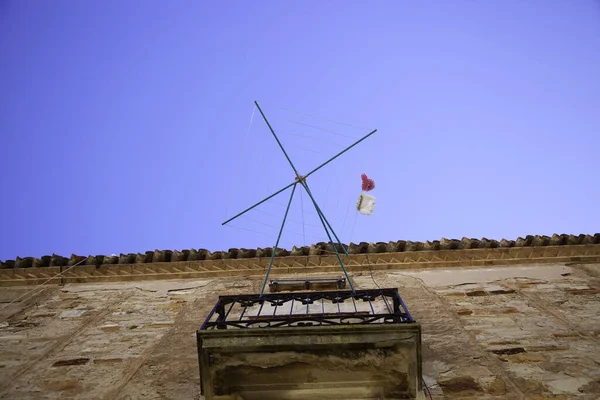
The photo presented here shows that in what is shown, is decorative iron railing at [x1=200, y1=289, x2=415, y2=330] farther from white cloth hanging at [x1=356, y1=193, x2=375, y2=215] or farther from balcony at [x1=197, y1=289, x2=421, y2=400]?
white cloth hanging at [x1=356, y1=193, x2=375, y2=215]

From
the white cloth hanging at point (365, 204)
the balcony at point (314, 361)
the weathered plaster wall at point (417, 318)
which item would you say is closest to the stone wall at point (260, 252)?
the weathered plaster wall at point (417, 318)

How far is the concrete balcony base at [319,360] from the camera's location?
202 inches

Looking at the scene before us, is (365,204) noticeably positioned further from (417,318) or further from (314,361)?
(314,361)

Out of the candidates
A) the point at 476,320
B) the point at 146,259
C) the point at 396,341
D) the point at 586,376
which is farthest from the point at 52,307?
the point at 586,376

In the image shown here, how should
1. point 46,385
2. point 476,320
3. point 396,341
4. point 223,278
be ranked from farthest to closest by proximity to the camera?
point 223,278 → point 476,320 → point 46,385 → point 396,341

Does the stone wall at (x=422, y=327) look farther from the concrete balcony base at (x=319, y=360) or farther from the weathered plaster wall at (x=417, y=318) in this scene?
the concrete balcony base at (x=319, y=360)

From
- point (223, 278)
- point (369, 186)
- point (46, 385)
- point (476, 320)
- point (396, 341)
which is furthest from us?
point (223, 278)

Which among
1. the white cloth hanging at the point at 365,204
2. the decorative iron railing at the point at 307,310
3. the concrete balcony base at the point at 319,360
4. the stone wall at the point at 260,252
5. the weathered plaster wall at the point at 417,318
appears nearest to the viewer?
the concrete balcony base at the point at 319,360

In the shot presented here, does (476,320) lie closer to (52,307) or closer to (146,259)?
(146,259)

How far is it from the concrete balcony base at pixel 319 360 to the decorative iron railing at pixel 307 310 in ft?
0.67

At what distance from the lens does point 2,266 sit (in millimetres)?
9172

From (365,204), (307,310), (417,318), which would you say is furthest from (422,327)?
(365,204)

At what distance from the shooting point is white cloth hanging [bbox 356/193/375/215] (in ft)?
25.1

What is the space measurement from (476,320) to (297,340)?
9.18 ft
